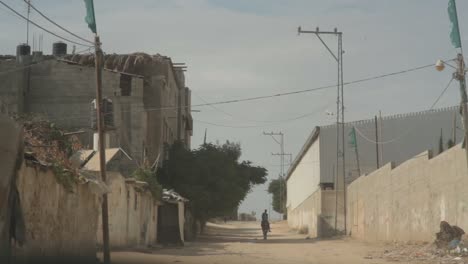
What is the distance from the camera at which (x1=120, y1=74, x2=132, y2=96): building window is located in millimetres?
41156

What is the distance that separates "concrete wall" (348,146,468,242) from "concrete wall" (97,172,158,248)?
10083mm

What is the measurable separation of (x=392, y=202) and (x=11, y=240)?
20.7 metres

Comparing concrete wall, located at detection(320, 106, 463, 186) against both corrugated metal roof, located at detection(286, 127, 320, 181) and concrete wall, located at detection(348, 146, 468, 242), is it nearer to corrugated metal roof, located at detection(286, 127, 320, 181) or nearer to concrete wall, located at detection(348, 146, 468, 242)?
corrugated metal roof, located at detection(286, 127, 320, 181)

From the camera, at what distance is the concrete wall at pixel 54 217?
12.8m

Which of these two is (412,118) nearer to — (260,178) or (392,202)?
(260,178)

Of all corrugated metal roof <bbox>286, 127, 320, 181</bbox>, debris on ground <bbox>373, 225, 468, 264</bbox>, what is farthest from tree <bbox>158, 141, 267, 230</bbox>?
debris on ground <bbox>373, 225, 468, 264</bbox>

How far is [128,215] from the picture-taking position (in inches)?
987

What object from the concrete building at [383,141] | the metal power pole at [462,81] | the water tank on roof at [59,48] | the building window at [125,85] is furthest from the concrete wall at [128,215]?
the concrete building at [383,141]

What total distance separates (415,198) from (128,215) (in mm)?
10320

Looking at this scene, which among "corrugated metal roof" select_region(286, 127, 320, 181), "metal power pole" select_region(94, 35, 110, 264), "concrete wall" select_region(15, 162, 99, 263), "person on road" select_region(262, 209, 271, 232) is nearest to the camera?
"concrete wall" select_region(15, 162, 99, 263)

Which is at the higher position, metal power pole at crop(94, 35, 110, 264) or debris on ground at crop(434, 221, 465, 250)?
metal power pole at crop(94, 35, 110, 264)

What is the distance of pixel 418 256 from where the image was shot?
64.5ft

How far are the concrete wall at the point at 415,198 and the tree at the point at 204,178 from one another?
10965mm

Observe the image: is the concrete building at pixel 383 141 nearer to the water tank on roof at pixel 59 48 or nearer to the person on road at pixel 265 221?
the person on road at pixel 265 221
